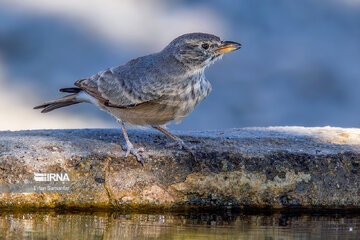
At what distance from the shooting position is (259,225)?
164 inches

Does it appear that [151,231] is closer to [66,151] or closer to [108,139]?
[66,151]

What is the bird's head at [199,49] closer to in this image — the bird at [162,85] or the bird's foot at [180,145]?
the bird at [162,85]

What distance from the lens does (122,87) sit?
5.40 metres

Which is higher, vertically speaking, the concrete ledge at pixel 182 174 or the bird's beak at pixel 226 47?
the bird's beak at pixel 226 47

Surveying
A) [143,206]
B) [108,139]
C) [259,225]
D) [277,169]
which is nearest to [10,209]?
[143,206]

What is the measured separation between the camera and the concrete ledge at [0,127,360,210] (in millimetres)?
4484

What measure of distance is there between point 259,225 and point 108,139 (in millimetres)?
1849

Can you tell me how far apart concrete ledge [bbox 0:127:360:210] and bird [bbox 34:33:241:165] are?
0.94ft

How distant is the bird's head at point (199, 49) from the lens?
5.34m

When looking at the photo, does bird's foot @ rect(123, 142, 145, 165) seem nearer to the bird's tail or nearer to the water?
the water

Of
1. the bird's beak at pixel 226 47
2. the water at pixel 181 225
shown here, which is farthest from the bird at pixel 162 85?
the water at pixel 181 225

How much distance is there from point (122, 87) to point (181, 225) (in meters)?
1.75

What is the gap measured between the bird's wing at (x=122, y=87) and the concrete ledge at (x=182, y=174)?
419 millimetres

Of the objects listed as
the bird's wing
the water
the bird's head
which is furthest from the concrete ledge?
the bird's head
